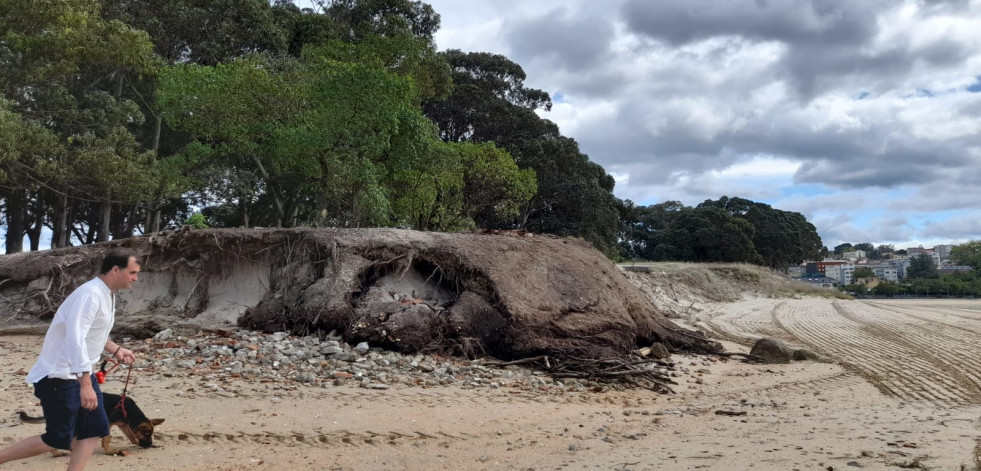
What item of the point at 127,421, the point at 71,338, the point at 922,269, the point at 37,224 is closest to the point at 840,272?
the point at 922,269

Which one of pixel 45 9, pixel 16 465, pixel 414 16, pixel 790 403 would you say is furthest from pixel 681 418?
pixel 414 16

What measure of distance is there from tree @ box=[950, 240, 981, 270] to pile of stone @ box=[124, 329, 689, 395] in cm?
7293

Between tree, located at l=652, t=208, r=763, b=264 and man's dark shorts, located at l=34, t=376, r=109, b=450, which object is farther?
tree, located at l=652, t=208, r=763, b=264

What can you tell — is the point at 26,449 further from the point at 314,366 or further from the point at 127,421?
the point at 314,366

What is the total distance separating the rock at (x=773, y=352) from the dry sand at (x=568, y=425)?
1.06 meters

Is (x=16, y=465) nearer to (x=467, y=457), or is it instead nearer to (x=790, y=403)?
(x=467, y=457)

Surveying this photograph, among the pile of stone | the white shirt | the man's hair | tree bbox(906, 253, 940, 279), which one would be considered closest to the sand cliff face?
the pile of stone

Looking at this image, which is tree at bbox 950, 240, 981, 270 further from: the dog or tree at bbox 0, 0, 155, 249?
the dog

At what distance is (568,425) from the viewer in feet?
22.1

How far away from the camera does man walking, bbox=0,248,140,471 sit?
12.8 ft

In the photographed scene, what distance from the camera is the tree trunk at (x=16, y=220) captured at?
69.3 ft

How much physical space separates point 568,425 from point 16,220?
22.8 m

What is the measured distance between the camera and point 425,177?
63.8 feet

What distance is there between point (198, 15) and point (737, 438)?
2546cm
